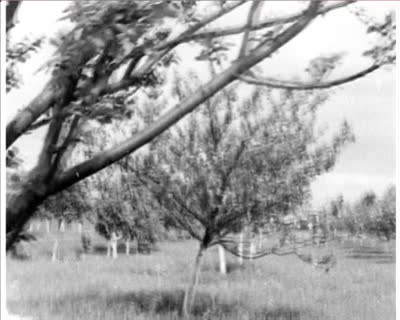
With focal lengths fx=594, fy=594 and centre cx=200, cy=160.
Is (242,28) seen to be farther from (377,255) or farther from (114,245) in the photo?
(114,245)

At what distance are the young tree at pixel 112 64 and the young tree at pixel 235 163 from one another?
1429mm

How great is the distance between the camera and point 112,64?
144 cm

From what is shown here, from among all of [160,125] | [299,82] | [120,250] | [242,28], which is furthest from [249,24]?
[120,250]

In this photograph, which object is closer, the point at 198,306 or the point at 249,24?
the point at 249,24

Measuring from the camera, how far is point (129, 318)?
2.53 meters

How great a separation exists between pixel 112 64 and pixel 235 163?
1945mm

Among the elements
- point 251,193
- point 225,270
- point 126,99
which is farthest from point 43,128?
point 251,193

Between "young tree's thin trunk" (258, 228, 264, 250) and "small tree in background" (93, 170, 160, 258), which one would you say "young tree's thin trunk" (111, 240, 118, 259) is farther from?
"young tree's thin trunk" (258, 228, 264, 250)

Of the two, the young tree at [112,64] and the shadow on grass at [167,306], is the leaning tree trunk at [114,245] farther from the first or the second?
the young tree at [112,64]

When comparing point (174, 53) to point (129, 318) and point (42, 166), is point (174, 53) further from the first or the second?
point (129, 318)

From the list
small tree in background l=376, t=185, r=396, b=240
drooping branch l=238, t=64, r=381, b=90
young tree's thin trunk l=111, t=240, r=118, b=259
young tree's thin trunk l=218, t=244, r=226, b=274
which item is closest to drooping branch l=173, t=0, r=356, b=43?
drooping branch l=238, t=64, r=381, b=90

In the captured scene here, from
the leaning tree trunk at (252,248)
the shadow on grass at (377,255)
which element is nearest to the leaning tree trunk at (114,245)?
the leaning tree trunk at (252,248)

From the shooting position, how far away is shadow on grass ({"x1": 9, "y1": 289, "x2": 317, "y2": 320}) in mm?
2549

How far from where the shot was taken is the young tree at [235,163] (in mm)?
3094
